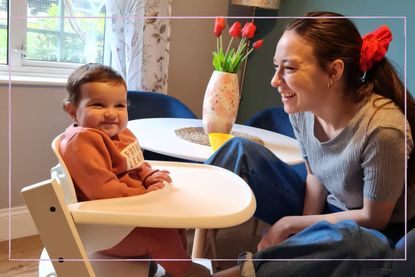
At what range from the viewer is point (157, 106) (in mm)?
889

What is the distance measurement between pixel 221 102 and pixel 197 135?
122mm

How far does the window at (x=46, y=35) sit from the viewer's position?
0.48 meters

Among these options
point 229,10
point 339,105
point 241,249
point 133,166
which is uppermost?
point 229,10

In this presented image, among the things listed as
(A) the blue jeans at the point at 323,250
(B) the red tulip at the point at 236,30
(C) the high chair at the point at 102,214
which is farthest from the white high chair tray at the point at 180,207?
(B) the red tulip at the point at 236,30

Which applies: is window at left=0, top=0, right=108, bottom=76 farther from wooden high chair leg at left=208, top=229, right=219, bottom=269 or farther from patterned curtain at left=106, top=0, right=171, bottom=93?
wooden high chair leg at left=208, top=229, right=219, bottom=269

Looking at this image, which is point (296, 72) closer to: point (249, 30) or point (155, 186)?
point (249, 30)

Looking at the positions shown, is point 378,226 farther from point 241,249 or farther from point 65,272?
point 65,272

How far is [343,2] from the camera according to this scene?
802mm

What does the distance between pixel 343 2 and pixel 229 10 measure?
28cm

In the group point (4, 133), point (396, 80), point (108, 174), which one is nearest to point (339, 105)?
point (396, 80)

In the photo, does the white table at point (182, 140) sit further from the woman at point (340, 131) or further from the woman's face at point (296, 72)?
the woman's face at point (296, 72)

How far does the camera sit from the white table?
66cm

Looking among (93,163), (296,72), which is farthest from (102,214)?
(296,72)

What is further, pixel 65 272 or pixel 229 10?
pixel 229 10
